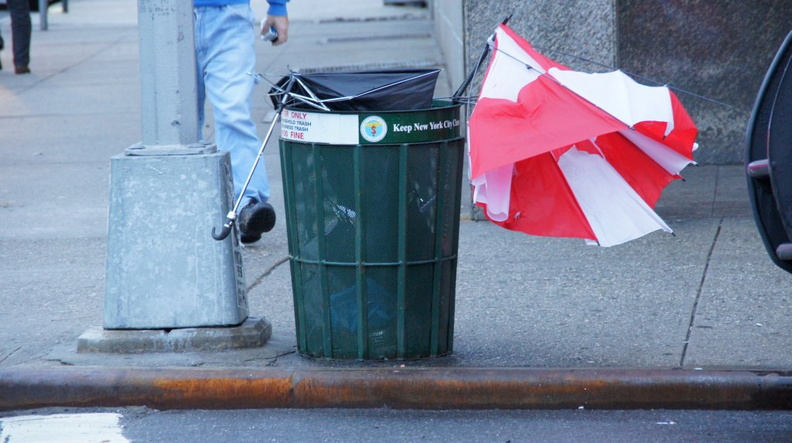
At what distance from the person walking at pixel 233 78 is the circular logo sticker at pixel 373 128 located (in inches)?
77.3

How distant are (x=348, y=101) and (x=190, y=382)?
1.29 metres

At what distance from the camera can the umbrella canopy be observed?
4238 mm

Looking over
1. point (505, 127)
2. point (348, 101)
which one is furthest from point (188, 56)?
point (505, 127)

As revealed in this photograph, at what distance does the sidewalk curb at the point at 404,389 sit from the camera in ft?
14.6

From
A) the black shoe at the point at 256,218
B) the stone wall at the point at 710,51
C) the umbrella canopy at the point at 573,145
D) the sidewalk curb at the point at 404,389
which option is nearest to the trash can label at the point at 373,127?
the umbrella canopy at the point at 573,145

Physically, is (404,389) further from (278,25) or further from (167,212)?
(278,25)

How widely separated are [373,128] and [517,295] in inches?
65.1

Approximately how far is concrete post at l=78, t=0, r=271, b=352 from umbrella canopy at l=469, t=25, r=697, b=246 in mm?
1187

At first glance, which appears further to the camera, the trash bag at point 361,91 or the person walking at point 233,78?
the person walking at point 233,78

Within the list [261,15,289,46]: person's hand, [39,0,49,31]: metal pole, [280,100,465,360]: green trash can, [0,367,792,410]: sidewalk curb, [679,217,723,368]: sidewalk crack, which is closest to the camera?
[280,100,465,360]: green trash can

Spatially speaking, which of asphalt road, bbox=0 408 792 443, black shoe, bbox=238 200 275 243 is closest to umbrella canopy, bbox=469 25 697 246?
asphalt road, bbox=0 408 792 443

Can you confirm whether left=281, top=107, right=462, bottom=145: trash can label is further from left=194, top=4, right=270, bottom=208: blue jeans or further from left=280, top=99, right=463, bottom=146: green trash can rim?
left=194, top=4, right=270, bottom=208: blue jeans

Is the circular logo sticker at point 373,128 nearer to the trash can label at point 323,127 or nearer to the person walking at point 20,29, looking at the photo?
the trash can label at point 323,127

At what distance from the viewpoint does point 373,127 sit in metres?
4.30
